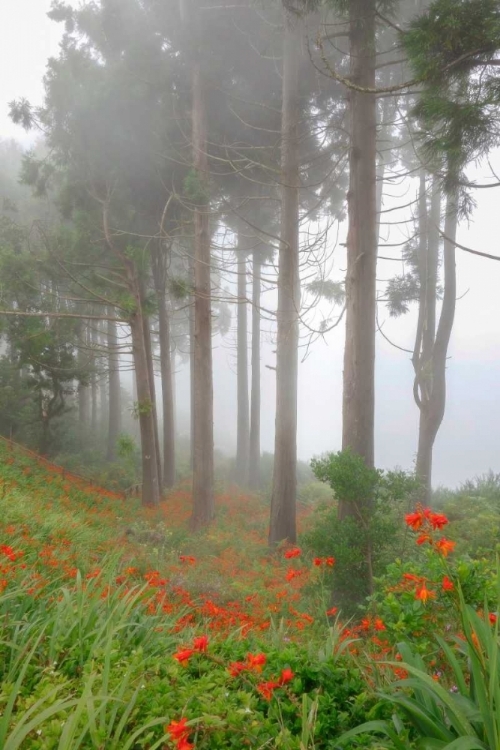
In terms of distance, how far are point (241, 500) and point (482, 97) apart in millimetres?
10622

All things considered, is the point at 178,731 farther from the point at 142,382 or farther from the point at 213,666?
the point at 142,382

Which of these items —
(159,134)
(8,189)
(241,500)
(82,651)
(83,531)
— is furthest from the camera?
(8,189)

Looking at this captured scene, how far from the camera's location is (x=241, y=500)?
43.3 ft

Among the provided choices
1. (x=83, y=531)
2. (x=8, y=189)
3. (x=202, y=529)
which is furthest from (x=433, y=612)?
(x=8, y=189)

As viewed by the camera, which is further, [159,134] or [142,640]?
[159,134]

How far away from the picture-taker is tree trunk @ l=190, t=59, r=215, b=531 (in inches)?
411

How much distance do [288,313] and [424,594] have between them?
710 cm

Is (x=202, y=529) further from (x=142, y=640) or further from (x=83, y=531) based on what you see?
(x=142, y=640)

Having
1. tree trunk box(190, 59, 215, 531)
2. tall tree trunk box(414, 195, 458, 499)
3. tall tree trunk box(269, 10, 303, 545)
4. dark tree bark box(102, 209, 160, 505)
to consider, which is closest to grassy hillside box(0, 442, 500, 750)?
tall tree trunk box(269, 10, 303, 545)

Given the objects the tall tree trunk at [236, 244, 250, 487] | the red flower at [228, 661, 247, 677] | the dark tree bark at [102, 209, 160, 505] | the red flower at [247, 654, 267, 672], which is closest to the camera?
the red flower at [247, 654, 267, 672]

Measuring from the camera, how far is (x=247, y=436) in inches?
A: 689

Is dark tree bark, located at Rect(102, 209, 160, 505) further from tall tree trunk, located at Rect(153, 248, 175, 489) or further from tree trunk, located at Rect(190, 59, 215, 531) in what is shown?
tree trunk, located at Rect(190, 59, 215, 531)

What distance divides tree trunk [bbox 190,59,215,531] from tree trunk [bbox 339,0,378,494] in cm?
427

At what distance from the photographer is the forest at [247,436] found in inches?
84.3
